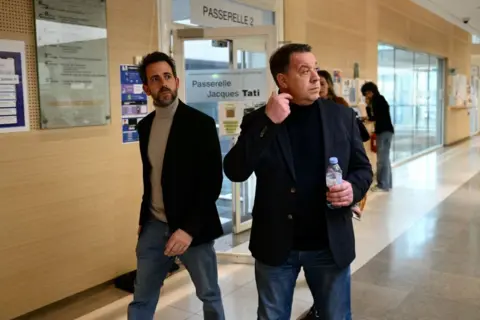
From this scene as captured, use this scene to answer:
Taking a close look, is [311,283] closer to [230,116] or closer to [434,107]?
[230,116]

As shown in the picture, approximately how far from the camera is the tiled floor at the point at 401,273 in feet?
11.5

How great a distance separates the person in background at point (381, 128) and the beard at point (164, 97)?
559 cm

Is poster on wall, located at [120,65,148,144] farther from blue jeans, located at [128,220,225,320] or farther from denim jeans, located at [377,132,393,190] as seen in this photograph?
denim jeans, located at [377,132,393,190]

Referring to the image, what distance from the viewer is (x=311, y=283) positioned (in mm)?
2109

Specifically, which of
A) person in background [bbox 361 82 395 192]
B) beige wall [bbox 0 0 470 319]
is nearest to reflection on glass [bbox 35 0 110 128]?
beige wall [bbox 0 0 470 319]

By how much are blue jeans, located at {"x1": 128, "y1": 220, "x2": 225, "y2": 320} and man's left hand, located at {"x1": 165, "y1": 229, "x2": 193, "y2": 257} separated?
108 millimetres

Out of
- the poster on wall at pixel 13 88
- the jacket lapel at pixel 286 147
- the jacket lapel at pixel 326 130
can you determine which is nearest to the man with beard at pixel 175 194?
the jacket lapel at pixel 286 147

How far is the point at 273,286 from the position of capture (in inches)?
80.9

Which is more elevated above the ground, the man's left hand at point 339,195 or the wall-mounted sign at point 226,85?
the wall-mounted sign at point 226,85

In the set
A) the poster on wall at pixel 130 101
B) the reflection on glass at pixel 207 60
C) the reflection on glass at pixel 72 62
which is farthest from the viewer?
the reflection on glass at pixel 207 60

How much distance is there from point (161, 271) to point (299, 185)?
92cm

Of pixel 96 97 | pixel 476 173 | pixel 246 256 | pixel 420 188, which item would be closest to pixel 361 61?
pixel 420 188

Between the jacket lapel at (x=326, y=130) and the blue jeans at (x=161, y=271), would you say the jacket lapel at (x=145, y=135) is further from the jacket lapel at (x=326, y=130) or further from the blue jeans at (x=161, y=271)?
the jacket lapel at (x=326, y=130)

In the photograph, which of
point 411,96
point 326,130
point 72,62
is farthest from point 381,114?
point 326,130
